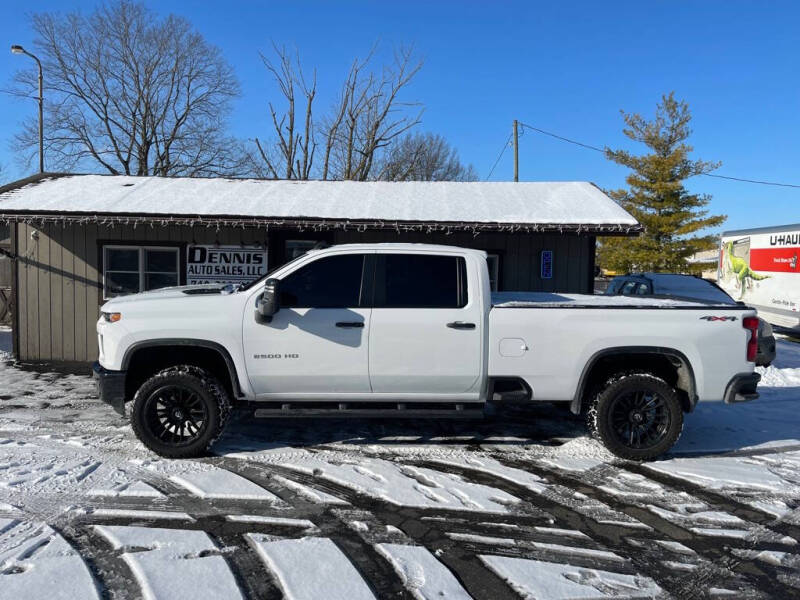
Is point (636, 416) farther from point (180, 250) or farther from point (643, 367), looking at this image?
point (180, 250)

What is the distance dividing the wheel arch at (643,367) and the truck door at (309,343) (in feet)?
6.56

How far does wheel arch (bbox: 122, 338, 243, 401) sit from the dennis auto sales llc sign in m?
4.62

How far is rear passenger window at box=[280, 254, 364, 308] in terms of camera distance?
5.05 metres

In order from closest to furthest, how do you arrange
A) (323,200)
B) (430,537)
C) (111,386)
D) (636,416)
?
(430,537) < (111,386) < (636,416) < (323,200)

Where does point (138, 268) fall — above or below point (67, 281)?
above

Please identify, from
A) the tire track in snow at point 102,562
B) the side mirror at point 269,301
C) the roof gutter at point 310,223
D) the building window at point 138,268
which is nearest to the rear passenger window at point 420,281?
the side mirror at point 269,301

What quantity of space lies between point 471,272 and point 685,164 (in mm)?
20726

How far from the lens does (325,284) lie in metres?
5.11

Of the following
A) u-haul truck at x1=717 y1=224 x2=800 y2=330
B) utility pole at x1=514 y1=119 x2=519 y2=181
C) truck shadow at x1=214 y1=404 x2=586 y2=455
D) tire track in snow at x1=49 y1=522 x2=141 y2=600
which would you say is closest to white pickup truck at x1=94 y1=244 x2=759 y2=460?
truck shadow at x1=214 y1=404 x2=586 y2=455

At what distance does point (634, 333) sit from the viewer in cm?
500

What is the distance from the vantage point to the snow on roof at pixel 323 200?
8883 millimetres

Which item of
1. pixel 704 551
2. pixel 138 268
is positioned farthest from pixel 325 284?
pixel 138 268

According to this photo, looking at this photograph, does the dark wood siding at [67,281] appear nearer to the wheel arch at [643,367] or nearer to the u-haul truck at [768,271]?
the wheel arch at [643,367]

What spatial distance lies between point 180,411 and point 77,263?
596 cm
